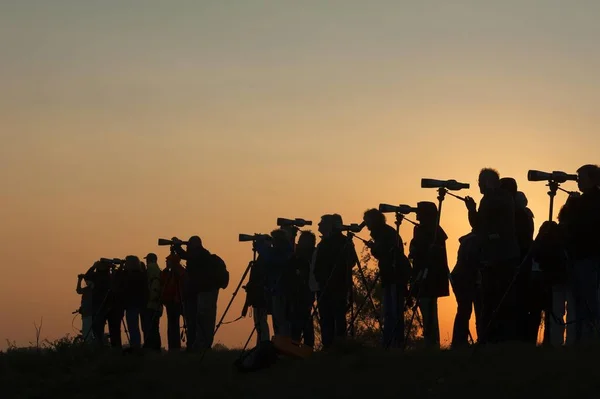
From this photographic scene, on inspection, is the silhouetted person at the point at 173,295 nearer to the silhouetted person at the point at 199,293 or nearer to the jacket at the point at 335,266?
the silhouetted person at the point at 199,293

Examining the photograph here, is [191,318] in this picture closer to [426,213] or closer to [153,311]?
[153,311]

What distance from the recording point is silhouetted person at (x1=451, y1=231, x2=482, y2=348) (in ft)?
59.1

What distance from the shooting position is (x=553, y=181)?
15648mm

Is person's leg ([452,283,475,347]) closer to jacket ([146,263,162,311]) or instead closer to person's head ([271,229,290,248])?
person's head ([271,229,290,248])

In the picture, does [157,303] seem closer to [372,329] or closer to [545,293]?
[545,293]

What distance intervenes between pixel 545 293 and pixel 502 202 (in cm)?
172

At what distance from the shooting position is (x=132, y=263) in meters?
26.2

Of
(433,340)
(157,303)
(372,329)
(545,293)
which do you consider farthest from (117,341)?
(372,329)

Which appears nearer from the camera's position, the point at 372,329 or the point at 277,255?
the point at 277,255

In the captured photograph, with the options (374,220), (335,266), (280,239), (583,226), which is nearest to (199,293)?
(280,239)

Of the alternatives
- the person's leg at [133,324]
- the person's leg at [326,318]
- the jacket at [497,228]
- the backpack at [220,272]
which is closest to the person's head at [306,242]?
the person's leg at [326,318]

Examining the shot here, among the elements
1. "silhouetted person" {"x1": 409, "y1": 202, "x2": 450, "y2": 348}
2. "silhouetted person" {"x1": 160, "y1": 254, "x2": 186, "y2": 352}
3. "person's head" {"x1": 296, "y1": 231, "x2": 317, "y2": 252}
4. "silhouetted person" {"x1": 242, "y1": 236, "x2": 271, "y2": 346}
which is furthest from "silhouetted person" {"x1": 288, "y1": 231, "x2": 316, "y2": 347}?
"silhouetted person" {"x1": 160, "y1": 254, "x2": 186, "y2": 352}

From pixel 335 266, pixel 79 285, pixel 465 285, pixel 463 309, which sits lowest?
pixel 463 309

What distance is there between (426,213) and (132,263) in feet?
31.0
